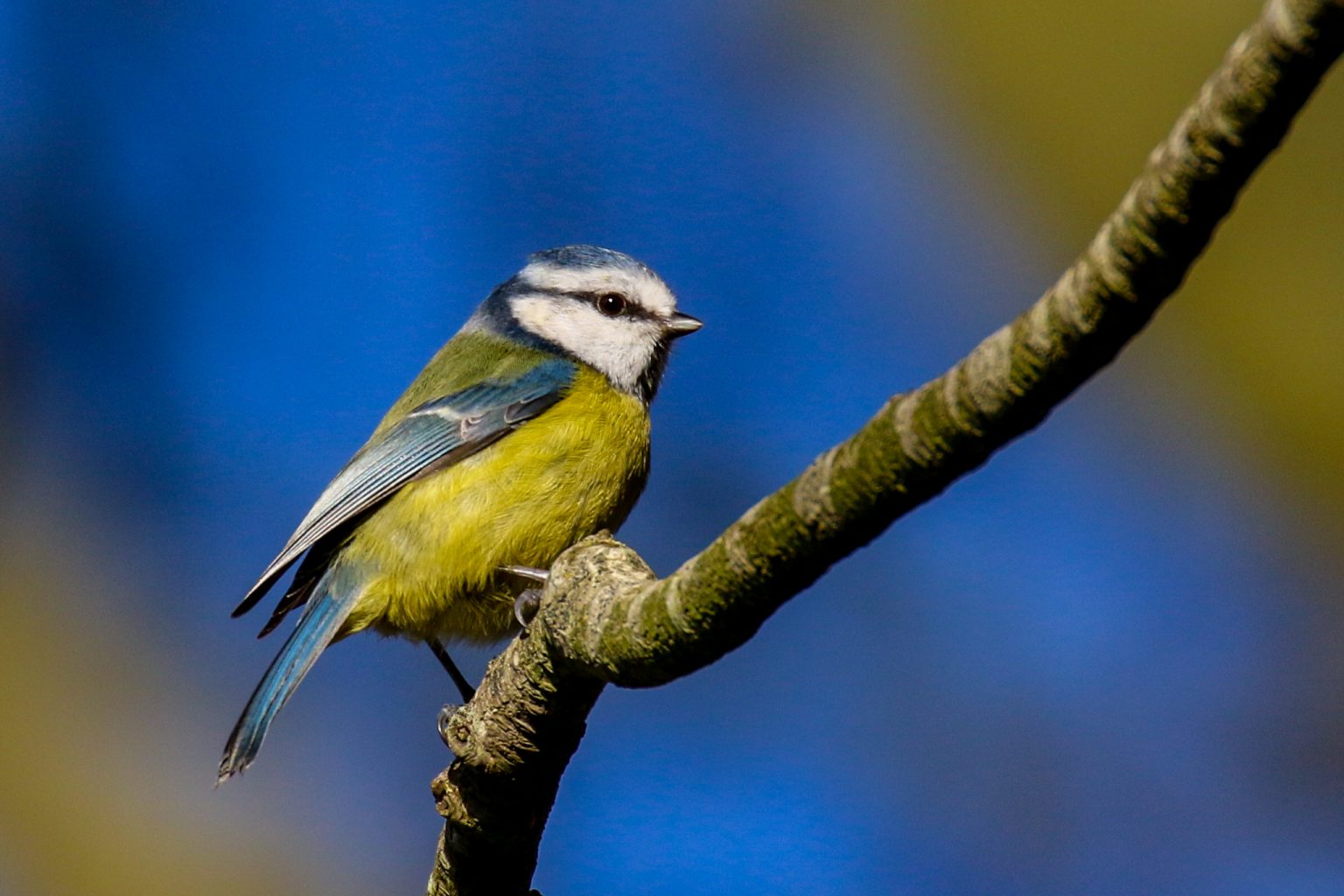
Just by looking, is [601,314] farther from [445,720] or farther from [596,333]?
[445,720]

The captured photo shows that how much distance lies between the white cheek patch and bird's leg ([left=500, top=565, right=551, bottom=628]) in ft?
2.43

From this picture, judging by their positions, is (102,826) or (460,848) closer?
(460,848)

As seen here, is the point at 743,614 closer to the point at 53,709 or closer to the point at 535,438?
the point at 535,438

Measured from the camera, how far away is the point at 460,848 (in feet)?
8.00

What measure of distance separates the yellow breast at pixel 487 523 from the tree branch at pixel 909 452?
2.82 feet

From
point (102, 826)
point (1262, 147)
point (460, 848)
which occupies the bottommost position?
point (460, 848)

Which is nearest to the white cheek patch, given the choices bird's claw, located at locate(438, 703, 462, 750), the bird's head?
the bird's head

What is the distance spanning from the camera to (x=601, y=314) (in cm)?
391

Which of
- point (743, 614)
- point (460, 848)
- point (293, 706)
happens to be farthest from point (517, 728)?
point (293, 706)

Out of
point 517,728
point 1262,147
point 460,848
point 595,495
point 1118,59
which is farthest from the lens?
point 1118,59

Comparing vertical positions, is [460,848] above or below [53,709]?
below

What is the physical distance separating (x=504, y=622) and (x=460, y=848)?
86 centimetres

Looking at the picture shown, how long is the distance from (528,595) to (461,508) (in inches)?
11.7

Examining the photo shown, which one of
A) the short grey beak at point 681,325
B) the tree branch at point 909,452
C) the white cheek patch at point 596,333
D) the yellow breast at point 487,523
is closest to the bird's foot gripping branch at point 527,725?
the tree branch at point 909,452
